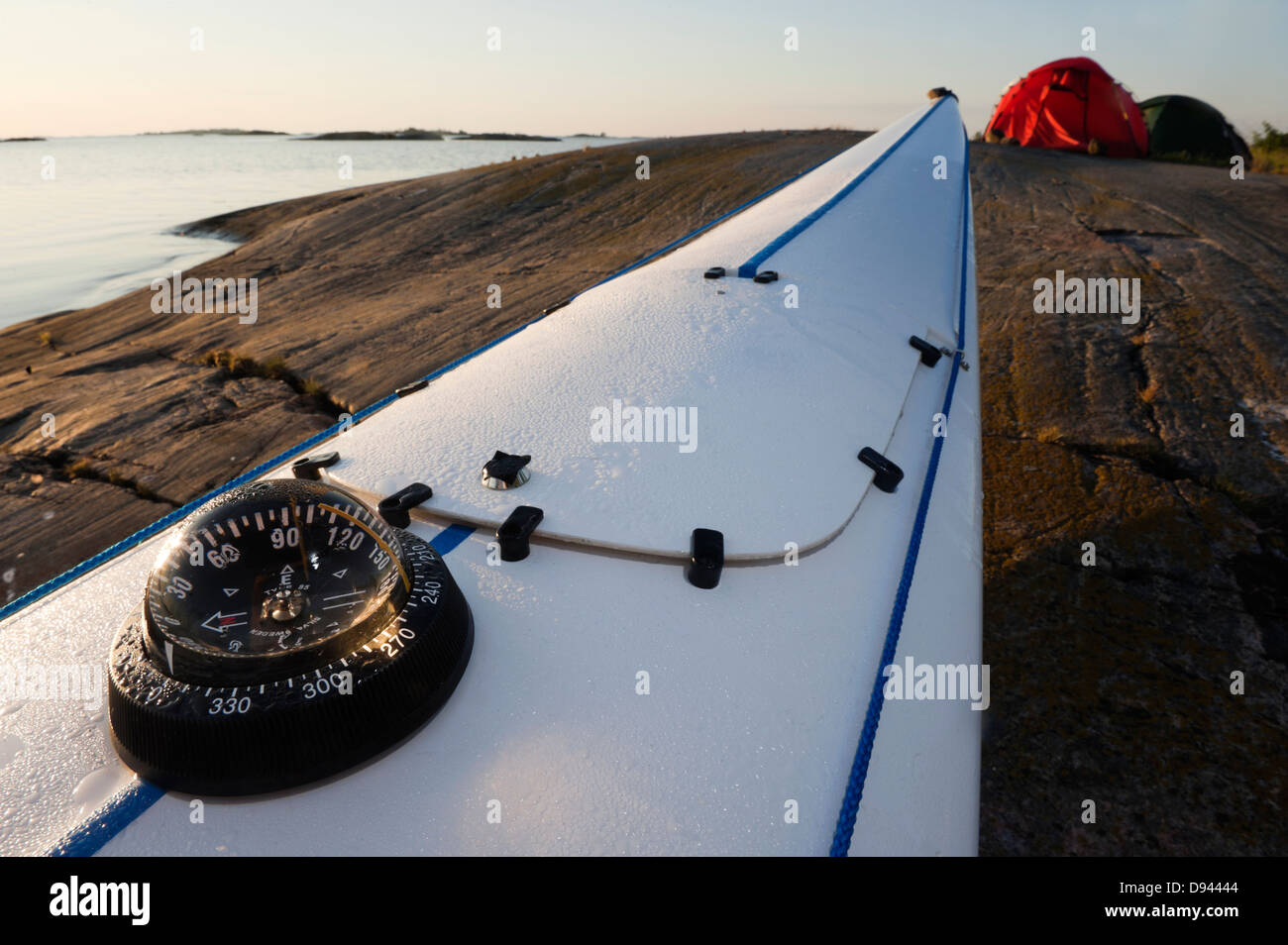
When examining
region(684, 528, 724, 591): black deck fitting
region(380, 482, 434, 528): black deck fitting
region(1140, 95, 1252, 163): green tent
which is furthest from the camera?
region(1140, 95, 1252, 163): green tent

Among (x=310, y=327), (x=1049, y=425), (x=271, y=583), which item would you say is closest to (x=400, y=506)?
(x=271, y=583)

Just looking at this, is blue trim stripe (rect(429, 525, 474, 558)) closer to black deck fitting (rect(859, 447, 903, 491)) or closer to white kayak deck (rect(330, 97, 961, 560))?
white kayak deck (rect(330, 97, 961, 560))

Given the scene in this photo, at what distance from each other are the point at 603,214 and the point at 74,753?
876 cm

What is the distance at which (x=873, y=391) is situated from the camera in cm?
215

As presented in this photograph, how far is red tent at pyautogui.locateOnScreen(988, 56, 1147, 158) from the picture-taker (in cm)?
1086

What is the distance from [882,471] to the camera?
5.88 feet

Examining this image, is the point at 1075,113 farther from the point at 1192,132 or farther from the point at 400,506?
the point at 400,506

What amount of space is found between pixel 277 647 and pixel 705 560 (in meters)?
0.75

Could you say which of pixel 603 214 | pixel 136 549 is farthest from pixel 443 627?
pixel 603 214

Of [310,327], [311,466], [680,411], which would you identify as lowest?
[311,466]
